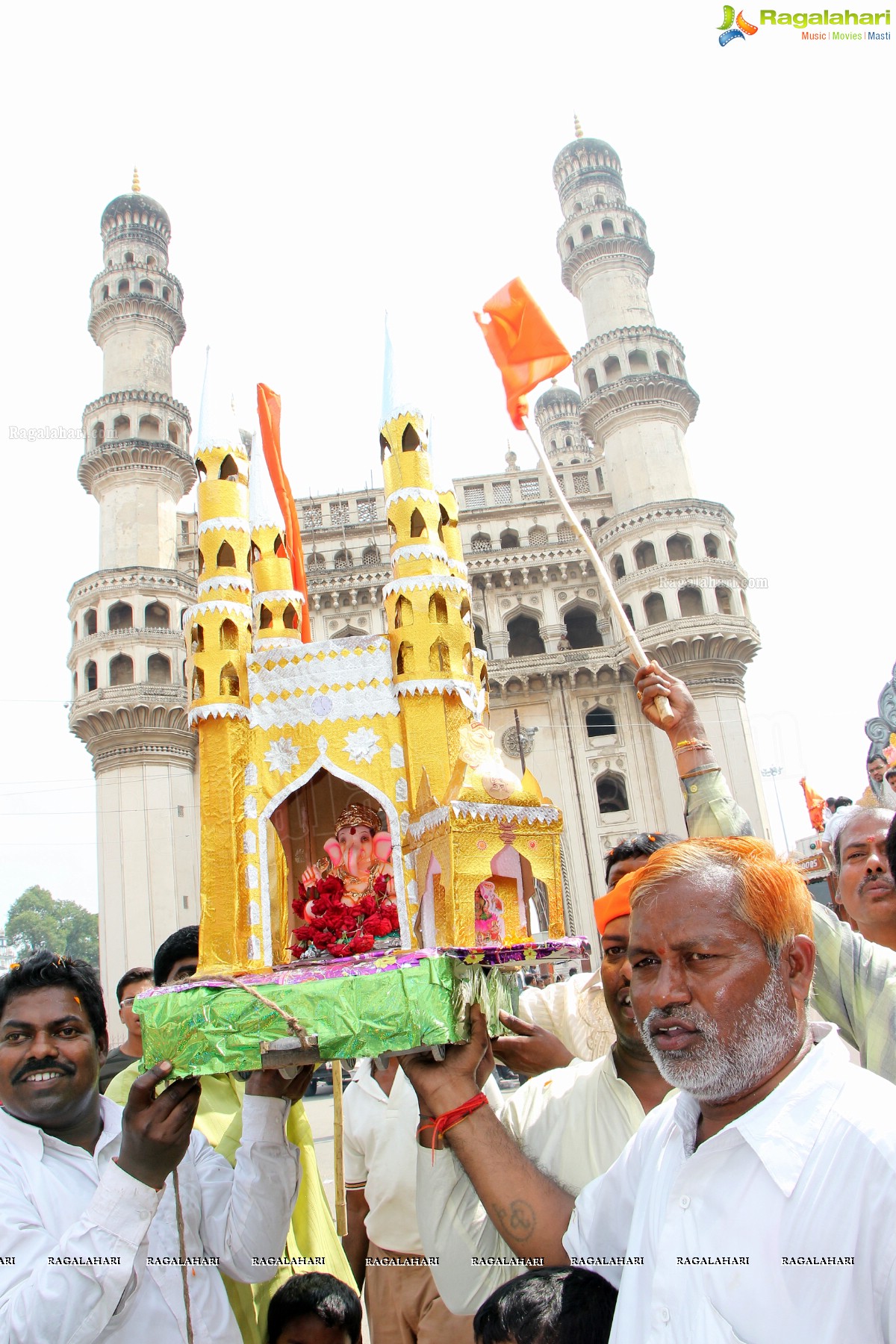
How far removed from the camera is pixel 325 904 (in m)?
5.79

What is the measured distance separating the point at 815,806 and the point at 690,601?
8567 mm

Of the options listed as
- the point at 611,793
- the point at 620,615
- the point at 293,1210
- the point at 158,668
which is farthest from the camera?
the point at 611,793

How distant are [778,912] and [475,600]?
2766cm

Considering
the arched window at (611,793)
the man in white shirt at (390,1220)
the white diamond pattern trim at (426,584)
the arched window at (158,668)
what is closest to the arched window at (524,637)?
the arched window at (611,793)

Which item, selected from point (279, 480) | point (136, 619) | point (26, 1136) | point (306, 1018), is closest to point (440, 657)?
point (279, 480)

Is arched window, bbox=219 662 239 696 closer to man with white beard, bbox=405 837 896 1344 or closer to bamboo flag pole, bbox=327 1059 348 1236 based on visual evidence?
bamboo flag pole, bbox=327 1059 348 1236

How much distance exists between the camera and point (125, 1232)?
2.24 meters

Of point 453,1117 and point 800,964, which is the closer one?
point 800,964

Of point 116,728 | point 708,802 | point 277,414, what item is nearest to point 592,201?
point 116,728

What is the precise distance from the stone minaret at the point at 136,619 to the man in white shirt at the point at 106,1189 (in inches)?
824

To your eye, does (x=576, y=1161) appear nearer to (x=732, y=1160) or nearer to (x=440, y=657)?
(x=732, y=1160)

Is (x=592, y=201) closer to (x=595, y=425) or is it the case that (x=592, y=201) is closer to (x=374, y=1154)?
(x=595, y=425)

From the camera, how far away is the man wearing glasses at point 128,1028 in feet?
17.4

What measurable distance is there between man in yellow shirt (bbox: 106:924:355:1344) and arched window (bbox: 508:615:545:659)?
26.3 m
